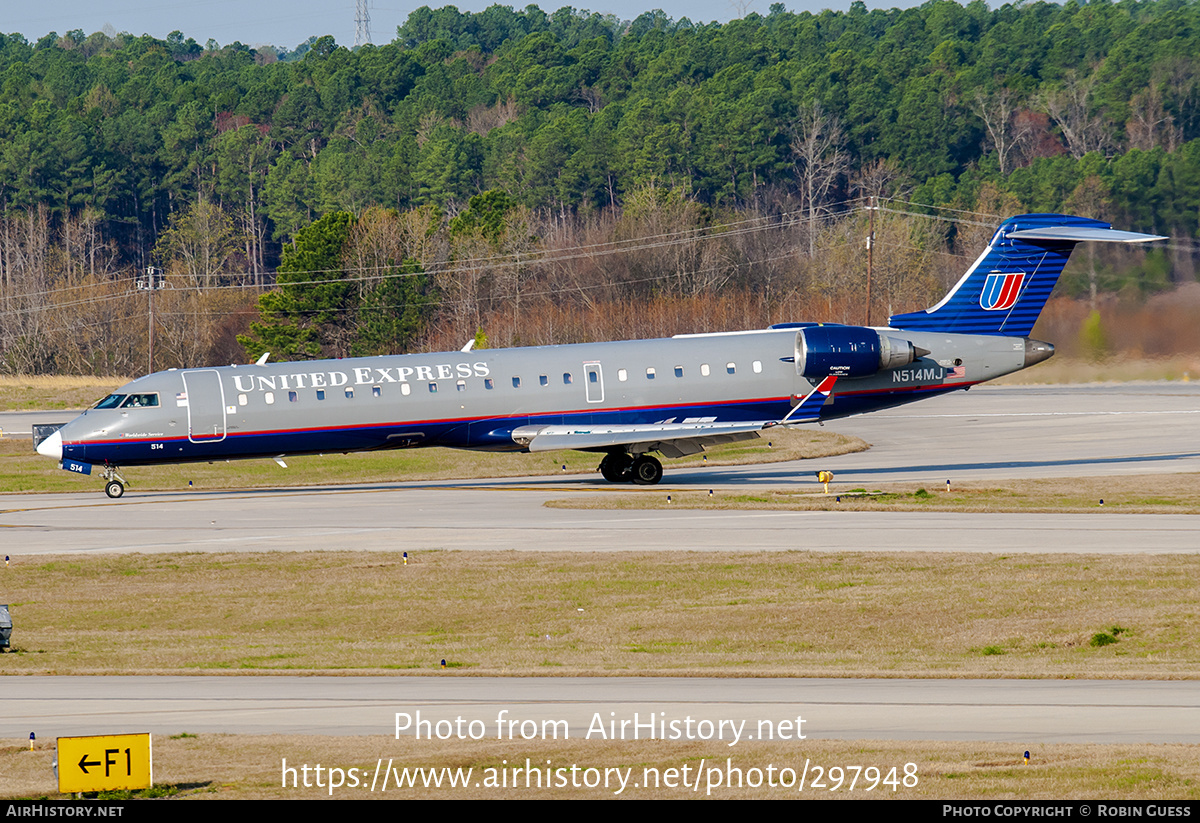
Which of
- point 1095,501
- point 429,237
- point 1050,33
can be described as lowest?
point 1095,501

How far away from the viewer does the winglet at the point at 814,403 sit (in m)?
36.7

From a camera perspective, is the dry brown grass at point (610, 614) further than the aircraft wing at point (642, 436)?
No

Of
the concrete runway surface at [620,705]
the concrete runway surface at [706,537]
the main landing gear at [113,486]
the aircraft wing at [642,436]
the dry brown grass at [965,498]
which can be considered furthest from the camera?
the main landing gear at [113,486]

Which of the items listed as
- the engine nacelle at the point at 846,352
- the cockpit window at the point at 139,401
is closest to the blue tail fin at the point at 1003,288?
the engine nacelle at the point at 846,352

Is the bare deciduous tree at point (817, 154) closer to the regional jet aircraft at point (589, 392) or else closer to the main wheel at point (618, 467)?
the regional jet aircraft at point (589, 392)

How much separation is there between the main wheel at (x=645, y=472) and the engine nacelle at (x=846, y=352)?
4754mm

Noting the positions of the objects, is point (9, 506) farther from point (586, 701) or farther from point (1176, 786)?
point (1176, 786)

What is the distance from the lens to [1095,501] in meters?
33.6

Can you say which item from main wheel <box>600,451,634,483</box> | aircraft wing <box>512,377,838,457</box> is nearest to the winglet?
aircraft wing <box>512,377,838,457</box>

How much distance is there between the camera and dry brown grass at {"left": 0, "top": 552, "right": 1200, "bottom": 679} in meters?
18.3

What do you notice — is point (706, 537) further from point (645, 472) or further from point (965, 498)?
point (645, 472)

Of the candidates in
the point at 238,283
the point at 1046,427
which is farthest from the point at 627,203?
the point at 1046,427

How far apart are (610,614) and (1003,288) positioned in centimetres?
2313
